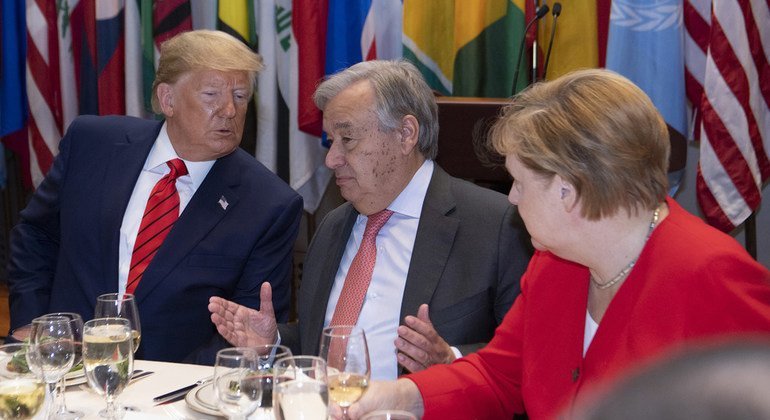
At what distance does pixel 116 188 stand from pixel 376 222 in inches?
38.8

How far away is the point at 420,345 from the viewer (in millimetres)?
1978

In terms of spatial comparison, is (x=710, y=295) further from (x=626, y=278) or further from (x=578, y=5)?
(x=578, y=5)

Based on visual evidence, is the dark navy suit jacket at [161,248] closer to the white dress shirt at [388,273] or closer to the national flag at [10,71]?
the white dress shirt at [388,273]

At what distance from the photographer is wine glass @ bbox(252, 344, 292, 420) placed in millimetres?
1420

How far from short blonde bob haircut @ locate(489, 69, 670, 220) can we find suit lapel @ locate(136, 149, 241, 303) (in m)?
1.46

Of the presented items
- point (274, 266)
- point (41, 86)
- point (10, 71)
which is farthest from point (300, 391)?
point (10, 71)

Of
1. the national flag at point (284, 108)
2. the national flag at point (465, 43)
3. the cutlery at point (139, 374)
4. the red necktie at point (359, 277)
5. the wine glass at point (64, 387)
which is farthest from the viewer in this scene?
the national flag at point (284, 108)

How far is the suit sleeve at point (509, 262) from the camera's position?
2.37 m

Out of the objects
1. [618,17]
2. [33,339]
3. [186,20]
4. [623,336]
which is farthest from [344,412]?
[186,20]

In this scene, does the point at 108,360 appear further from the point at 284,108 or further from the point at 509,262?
the point at 284,108

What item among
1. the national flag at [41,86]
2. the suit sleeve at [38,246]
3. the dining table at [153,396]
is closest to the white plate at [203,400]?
the dining table at [153,396]

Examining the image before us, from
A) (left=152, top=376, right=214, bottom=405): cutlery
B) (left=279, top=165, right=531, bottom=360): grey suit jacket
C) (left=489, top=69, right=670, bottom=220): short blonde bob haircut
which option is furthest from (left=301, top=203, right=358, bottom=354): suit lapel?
(left=489, top=69, right=670, bottom=220): short blonde bob haircut

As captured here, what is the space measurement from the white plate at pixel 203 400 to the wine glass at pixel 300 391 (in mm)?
367

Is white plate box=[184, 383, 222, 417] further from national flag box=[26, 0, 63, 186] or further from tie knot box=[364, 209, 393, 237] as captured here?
national flag box=[26, 0, 63, 186]
